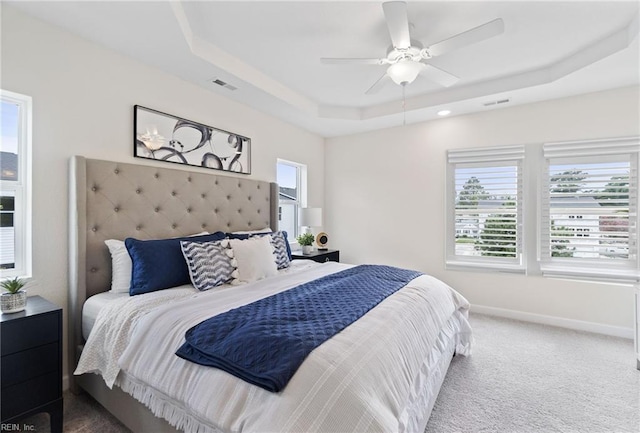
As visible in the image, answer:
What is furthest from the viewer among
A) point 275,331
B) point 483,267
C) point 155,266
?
point 483,267

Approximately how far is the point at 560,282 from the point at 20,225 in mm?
4791

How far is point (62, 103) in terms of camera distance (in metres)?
2.03

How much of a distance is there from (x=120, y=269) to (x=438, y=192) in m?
3.54

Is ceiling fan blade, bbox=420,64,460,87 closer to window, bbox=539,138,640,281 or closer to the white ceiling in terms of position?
the white ceiling

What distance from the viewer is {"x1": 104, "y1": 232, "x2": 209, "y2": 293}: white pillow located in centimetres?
201

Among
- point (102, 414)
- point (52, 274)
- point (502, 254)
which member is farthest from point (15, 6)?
point (502, 254)

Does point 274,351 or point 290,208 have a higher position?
point 290,208

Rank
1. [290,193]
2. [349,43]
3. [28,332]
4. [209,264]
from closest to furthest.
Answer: [28,332] < [209,264] < [349,43] < [290,193]

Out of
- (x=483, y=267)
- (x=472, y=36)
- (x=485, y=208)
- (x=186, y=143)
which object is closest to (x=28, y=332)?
(x=186, y=143)

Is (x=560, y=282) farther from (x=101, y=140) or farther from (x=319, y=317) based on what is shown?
(x=101, y=140)

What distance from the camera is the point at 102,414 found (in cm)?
178

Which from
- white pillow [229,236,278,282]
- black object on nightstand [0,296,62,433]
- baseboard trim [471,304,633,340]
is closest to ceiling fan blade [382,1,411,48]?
white pillow [229,236,278,282]

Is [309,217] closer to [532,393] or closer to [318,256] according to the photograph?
[318,256]

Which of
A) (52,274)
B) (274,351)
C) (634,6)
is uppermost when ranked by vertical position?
(634,6)
